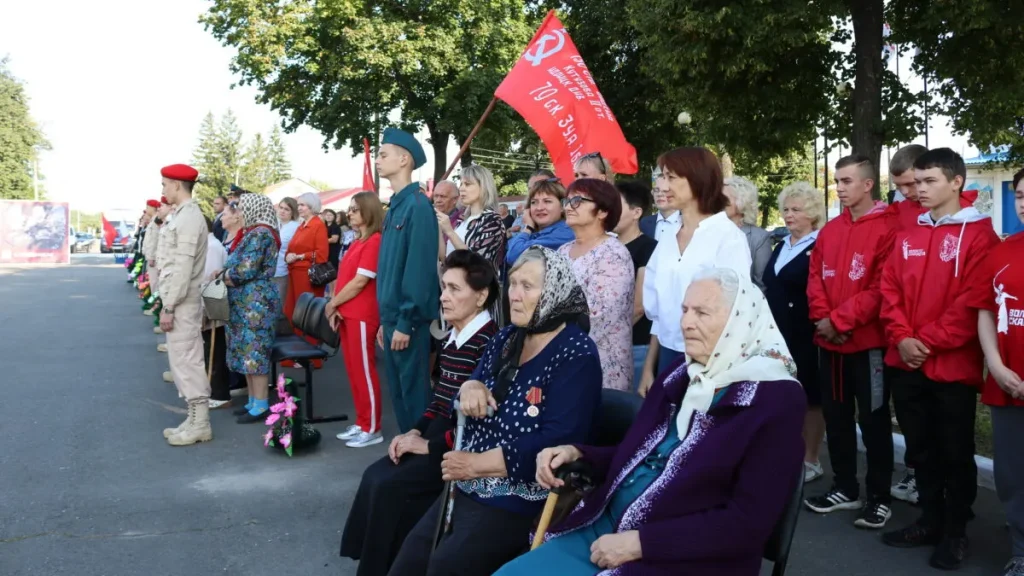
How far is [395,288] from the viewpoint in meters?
5.46

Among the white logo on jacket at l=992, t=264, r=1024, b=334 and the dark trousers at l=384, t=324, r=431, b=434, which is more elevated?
the white logo on jacket at l=992, t=264, r=1024, b=334

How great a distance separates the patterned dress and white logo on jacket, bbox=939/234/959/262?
17.0 feet

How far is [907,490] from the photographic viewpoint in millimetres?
5051

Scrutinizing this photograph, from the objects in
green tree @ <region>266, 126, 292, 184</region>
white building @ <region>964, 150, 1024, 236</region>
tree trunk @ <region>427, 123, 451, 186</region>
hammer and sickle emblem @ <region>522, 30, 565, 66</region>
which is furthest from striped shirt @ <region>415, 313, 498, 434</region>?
green tree @ <region>266, 126, 292, 184</region>

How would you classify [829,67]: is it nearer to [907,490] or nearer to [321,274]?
[321,274]

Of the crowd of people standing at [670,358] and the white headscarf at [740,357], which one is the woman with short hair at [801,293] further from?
the white headscarf at [740,357]

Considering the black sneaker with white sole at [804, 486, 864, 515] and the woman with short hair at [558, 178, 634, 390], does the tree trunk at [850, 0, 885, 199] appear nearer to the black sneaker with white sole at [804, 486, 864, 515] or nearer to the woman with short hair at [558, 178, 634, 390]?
the black sneaker with white sole at [804, 486, 864, 515]

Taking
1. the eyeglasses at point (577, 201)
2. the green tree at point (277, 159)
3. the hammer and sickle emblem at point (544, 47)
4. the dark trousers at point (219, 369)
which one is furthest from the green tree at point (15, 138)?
the eyeglasses at point (577, 201)

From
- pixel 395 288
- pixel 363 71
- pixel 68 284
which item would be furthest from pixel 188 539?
pixel 363 71

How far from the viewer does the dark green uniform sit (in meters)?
5.42

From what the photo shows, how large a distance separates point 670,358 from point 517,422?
141cm

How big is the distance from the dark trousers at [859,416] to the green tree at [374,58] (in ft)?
74.6

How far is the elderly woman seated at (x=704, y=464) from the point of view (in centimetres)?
243

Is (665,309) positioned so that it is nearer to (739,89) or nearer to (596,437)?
(596,437)
